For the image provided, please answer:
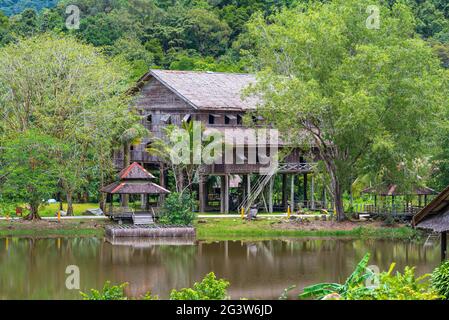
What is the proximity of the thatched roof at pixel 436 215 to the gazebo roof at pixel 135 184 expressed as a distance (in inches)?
944

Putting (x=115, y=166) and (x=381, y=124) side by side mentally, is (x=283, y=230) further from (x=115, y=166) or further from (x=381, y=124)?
(x=115, y=166)

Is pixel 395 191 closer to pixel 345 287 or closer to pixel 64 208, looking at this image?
pixel 64 208

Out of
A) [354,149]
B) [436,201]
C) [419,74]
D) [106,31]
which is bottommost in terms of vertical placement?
[436,201]

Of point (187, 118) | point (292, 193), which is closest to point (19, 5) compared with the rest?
point (187, 118)

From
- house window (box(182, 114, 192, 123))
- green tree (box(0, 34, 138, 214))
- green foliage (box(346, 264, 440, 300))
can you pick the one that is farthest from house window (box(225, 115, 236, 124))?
green foliage (box(346, 264, 440, 300))

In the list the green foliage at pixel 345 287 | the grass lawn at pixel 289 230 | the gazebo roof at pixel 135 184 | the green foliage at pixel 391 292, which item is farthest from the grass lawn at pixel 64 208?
the green foliage at pixel 391 292

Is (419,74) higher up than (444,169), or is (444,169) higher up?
(419,74)

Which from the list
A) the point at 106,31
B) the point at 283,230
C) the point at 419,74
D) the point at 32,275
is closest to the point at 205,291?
the point at 32,275

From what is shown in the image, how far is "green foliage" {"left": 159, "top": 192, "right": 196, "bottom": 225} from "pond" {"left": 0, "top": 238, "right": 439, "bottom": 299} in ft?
7.81

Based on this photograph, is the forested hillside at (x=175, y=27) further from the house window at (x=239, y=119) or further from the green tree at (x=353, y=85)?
the green tree at (x=353, y=85)

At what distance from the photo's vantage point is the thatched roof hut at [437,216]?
20.8 m
